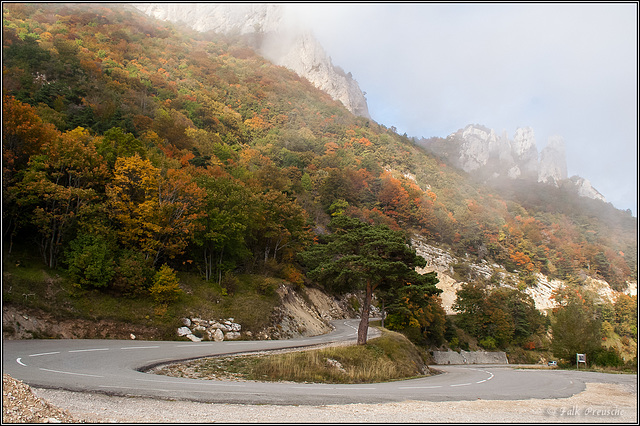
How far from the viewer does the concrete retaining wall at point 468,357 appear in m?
45.8

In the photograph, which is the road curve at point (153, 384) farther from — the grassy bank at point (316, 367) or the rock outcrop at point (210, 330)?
the rock outcrop at point (210, 330)

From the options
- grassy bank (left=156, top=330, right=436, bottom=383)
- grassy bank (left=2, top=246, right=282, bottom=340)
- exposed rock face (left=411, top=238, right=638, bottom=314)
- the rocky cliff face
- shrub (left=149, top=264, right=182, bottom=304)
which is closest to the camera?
grassy bank (left=156, top=330, right=436, bottom=383)

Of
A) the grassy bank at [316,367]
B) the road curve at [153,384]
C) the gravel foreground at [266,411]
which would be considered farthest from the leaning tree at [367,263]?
the gravel foreground at [266,411]

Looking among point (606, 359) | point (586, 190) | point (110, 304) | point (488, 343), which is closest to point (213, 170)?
point (110, 304)

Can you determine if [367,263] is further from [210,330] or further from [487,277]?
[487,277]

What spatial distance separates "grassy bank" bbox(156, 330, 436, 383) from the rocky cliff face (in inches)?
5858

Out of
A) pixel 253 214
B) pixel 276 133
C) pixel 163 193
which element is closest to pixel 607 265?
pixel 276 133

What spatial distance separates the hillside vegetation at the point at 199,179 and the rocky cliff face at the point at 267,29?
1339cm

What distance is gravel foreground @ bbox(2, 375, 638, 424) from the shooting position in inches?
264

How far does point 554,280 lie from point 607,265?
18.8 metres

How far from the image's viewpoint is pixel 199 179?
34719 millimetres

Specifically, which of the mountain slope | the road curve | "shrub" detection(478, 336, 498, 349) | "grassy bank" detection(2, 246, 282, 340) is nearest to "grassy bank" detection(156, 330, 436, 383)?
the road curve

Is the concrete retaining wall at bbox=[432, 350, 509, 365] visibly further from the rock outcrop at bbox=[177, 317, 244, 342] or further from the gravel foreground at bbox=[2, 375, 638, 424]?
the gravel foreground at bbox=[2, 375, 638, 424]

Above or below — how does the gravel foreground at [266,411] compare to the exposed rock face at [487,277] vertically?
above
